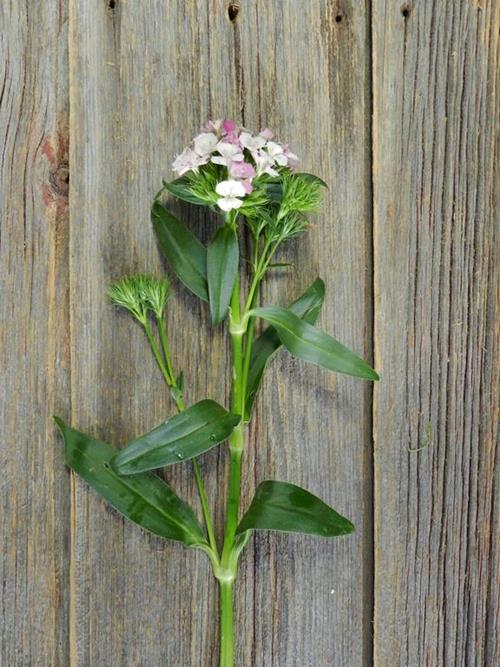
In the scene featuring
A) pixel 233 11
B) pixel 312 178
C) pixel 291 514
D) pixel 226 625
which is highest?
pixel 233 11

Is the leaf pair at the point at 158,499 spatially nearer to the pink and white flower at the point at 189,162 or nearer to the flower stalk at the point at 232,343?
the flower stalk at the point at 232,343

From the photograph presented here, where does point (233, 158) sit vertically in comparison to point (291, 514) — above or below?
above

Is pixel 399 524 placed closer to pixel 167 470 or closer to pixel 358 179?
pixel 167 470

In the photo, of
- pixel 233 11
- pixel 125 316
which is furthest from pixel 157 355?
pixel 233 11

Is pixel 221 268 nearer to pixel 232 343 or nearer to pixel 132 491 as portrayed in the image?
pixel 232 343

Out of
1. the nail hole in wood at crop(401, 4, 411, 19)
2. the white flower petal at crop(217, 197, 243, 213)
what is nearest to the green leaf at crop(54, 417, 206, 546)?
the white flower petal at crop(217, 197, 243, 213)

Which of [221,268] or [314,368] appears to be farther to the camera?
[314,368]
